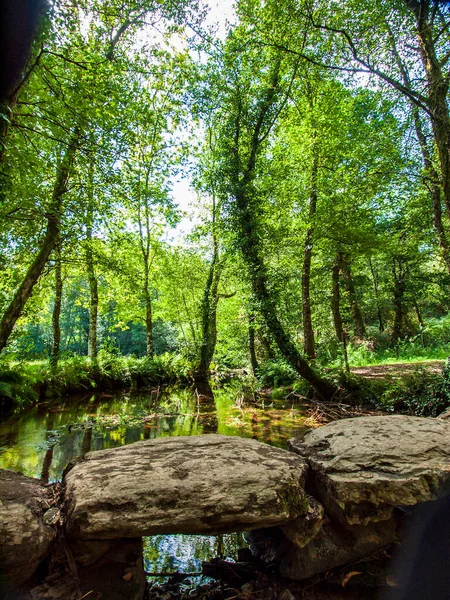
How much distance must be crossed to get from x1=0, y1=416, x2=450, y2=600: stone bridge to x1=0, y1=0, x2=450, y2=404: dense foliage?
3450 millimetres

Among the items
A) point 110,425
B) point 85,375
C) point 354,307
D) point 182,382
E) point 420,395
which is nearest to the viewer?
point 420,395

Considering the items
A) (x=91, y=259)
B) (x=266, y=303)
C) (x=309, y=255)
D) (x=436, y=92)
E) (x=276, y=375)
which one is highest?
(x=436, y=92)

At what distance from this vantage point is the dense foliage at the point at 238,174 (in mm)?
5152

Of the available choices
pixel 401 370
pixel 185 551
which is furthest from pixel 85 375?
pixel 401 370

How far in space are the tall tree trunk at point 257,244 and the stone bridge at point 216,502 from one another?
6307 mm

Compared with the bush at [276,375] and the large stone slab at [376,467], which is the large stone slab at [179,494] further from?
the bush at [276,375]

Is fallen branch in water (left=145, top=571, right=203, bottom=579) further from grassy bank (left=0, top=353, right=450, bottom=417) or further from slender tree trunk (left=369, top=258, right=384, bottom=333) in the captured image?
slender tree trunk (left=369, top=258, right=384, bottom=333)

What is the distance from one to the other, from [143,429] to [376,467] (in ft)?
19.3

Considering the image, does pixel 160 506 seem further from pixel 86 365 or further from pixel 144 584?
pixel 86 365

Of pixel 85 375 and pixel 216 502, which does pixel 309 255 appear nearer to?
pixel 85 375

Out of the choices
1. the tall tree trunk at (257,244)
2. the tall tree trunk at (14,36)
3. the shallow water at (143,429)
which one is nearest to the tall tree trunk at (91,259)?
the tall tree trunk at (14,36)

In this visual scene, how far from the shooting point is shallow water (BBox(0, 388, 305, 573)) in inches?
113

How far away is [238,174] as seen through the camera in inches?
439

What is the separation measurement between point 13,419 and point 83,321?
44.7 m
